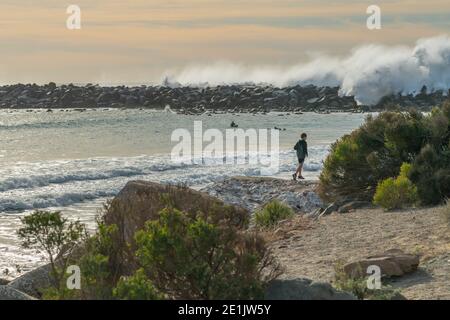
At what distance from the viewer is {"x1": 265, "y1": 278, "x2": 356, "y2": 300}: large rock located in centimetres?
579

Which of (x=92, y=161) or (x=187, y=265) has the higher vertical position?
(x=187, y=265)

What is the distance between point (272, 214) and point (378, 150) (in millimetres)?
3038

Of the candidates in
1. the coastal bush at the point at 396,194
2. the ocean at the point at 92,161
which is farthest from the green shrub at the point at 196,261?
the coastal bush at the point at 396,194

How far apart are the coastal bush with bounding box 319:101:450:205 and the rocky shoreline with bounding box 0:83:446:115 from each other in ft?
183

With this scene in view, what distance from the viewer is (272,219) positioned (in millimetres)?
13555

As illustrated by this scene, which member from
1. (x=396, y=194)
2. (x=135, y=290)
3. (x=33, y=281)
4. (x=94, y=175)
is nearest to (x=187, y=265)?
(x=135, y=290)

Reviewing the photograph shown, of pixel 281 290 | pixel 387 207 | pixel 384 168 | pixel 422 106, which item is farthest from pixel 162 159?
pixel 422 106

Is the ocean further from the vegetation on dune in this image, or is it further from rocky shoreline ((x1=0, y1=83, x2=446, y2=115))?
rocky shoreline ((x1=0, y1=83, x2=446, y2=115))

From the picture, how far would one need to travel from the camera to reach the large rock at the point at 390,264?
313 inches

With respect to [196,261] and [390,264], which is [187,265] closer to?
[196,261]

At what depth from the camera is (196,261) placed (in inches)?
226

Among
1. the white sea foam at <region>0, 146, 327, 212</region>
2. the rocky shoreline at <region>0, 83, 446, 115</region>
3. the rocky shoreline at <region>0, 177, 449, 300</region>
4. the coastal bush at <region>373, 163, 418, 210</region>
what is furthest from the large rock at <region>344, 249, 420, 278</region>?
the rocky shoreline at <region>0, 83, 446, 115</region>

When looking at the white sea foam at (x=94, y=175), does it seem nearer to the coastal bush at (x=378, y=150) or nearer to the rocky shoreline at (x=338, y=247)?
the coastal bush at (x=378, y=150)
